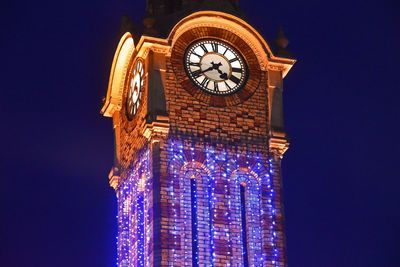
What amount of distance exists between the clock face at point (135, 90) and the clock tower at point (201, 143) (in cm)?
4

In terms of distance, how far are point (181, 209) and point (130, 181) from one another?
3.91 meters

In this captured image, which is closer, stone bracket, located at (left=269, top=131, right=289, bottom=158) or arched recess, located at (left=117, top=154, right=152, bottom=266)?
arched recess, located at (left=117, top=154, right=152, bottom=266)

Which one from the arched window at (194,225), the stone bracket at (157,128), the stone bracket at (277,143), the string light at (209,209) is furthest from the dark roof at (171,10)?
the arched window at (194,225)

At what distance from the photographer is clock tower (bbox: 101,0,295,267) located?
44000 mm

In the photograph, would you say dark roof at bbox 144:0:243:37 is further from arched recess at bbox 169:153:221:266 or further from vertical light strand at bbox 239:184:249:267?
vertical light strand at bbox 239:184:249:267

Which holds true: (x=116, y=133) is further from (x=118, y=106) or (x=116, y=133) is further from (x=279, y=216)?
(x=279, y=216)

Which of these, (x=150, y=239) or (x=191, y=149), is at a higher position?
(x=191, y=149)

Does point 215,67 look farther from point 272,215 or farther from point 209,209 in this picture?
point 272,215

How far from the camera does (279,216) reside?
148 ft

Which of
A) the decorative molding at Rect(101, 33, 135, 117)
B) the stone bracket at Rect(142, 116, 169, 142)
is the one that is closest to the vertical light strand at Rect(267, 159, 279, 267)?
the stone bracket at Rect(142, 116, 169, 142)

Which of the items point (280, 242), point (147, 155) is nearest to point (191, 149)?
point (147, 155)

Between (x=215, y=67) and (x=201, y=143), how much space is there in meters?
3.08

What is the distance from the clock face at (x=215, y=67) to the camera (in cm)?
4634

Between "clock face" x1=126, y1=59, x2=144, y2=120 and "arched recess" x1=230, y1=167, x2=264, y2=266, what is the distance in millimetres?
4898
